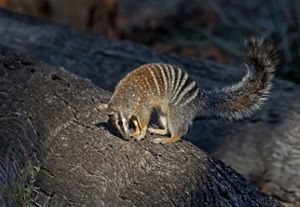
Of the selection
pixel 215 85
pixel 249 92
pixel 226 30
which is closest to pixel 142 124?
pixel 249 92

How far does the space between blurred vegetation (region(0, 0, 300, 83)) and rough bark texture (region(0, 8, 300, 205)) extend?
5.67 ft

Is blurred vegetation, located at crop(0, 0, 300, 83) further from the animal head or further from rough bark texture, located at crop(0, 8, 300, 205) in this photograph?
the animal head

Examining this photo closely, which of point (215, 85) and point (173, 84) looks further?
point (215, 85)

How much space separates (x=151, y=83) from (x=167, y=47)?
22.3ft

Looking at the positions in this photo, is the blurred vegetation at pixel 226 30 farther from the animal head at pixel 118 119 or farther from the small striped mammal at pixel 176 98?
the animal head at pixel 118 119

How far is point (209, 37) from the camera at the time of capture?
1063cm

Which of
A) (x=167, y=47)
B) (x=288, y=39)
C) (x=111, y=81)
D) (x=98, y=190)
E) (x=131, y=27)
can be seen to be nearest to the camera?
(x=98, y=190)

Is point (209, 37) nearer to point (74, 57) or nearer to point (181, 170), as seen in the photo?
point (74, 57)

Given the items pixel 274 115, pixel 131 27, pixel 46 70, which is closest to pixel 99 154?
pixel 46 70

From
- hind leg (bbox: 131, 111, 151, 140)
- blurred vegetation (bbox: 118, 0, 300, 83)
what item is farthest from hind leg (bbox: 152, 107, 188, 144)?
blurred vegetation (bbox: 118, 0, 300, 83)

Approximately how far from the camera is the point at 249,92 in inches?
219

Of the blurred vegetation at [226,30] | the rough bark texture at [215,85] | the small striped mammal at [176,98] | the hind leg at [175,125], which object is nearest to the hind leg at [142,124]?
A: the small striped mammal at [176,98]

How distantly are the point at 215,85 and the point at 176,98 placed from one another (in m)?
2.19

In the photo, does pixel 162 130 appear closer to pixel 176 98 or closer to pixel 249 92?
pixel 176 98
